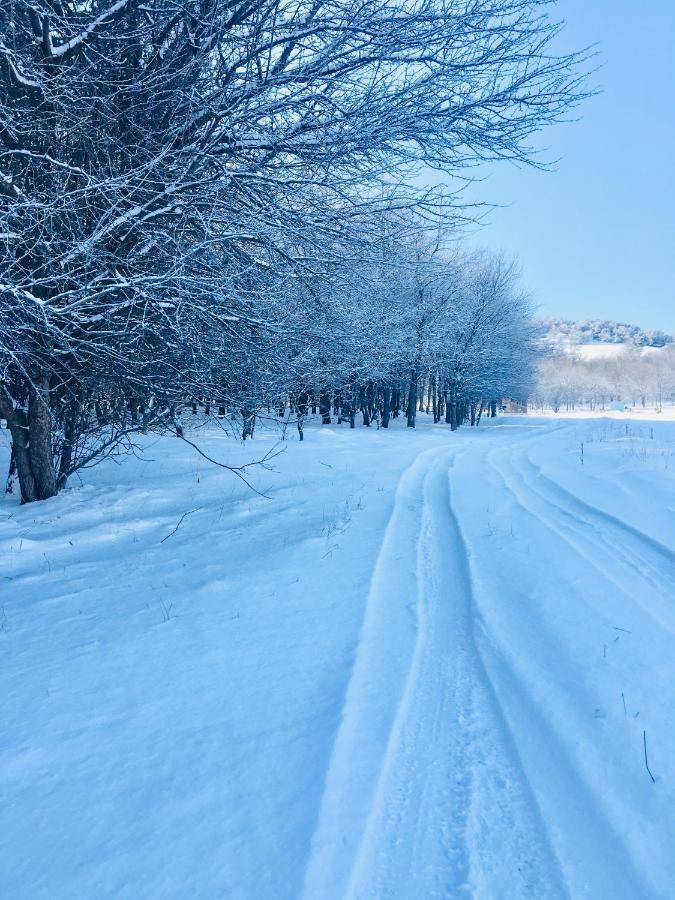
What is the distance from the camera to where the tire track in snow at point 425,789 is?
62.7 inches

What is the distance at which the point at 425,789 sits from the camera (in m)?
1.95

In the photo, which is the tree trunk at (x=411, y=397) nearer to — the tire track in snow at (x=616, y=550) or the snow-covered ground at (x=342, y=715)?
the tire track in snow at (x=616, y=550)

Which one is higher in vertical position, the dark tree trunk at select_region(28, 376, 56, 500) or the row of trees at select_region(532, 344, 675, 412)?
the row of trees at select_region(532, 344, 675, 412)

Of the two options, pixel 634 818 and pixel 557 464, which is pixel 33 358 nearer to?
pixel 634 818

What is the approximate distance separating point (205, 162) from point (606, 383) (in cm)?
12450

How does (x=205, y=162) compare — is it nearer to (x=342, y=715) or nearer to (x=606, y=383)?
(x=342, y=715)

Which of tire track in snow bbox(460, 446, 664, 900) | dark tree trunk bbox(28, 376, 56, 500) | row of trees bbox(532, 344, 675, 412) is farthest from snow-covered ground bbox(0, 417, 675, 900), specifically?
row of trees bbox(532, 344, 675, 412)

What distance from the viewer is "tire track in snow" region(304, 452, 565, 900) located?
1593mm

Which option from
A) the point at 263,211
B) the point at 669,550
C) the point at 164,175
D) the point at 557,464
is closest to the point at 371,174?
the point at 263,211

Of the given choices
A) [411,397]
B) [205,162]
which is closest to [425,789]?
[205,162]

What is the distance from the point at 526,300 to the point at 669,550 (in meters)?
34.3

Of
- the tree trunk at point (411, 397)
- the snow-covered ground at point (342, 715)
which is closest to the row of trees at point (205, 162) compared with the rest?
the snow-covered ground at point (342, 715)

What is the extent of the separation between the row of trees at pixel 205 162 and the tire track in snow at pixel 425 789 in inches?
133

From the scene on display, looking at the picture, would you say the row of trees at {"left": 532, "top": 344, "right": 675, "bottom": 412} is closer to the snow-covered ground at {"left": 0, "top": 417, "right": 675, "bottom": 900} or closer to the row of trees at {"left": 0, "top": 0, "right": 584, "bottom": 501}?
the row of trees at {"left": 0, "top": 0, "right": 584, "bottom": 501}
